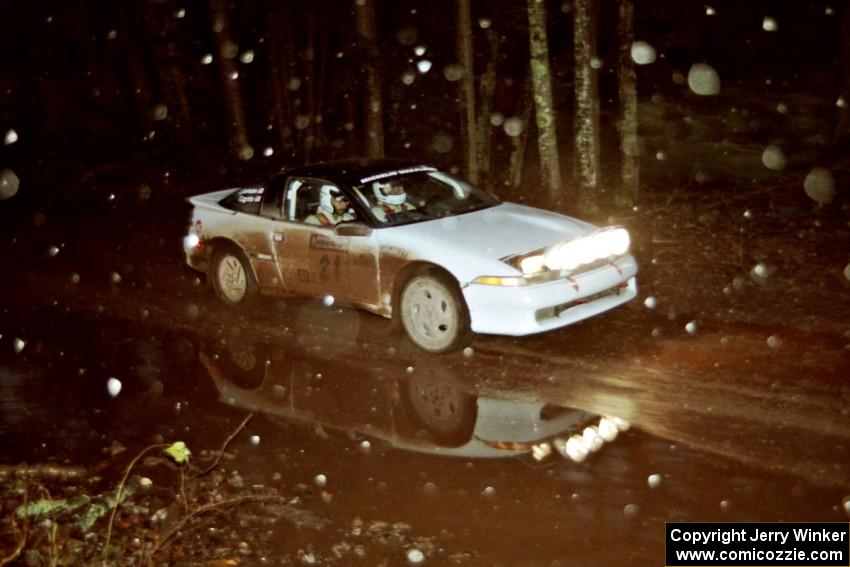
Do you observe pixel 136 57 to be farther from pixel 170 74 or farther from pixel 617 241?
pixel 617 241

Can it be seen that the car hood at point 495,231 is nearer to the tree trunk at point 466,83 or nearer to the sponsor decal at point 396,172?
the sponsor decal at point 396,172

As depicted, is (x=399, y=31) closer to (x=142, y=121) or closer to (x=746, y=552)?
(x=142, y=121)

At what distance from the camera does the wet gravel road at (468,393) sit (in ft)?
16.0

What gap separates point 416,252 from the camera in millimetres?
7738

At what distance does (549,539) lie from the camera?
185 inches

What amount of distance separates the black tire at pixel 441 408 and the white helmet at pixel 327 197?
2155 mm

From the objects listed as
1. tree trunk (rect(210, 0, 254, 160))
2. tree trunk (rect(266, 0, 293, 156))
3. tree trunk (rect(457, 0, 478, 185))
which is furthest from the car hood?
tree trunk (rect(266, 0, 293, 156))

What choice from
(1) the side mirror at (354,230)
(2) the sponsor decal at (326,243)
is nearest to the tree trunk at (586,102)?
(2) the sponsor decal at (326,243)

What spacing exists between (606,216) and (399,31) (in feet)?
38.1

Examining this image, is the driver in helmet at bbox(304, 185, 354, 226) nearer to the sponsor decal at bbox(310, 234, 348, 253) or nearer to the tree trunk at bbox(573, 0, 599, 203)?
the sponsor decal at bbox(310, 234, 348, 253)

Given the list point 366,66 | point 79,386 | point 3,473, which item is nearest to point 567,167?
point 366,66

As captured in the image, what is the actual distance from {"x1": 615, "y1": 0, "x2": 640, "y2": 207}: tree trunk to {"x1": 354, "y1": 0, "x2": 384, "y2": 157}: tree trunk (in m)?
4.58

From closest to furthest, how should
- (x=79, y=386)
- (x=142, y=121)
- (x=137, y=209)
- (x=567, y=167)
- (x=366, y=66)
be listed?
1. (x=79, y=386)
2. (x=366, y=66)
3. (x=137, y=209)
4. (x=567, y=167)
5. (x=142, y=121)

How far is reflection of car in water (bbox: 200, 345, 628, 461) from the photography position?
6.01 m
